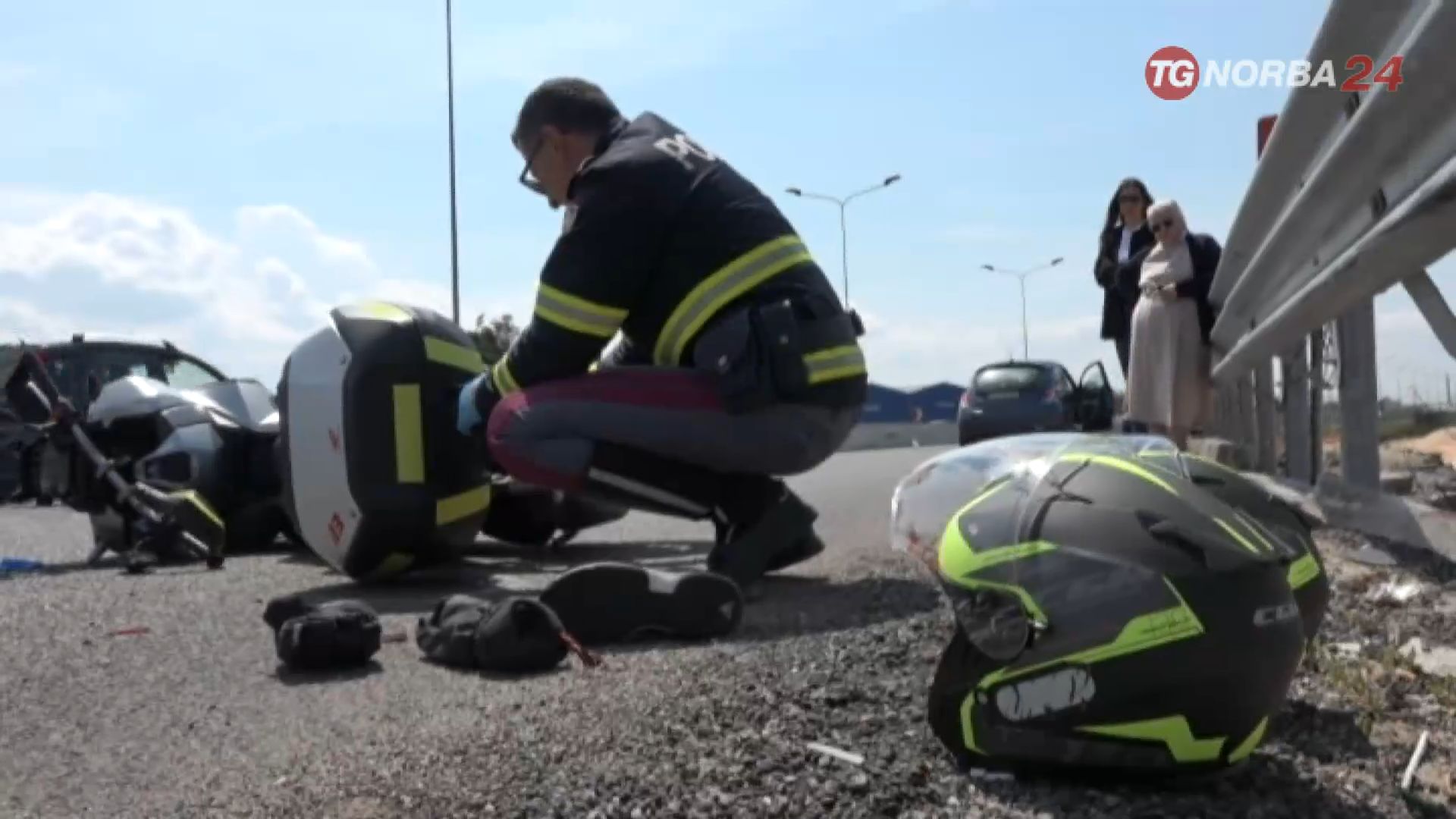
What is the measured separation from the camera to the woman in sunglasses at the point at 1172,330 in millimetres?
7773

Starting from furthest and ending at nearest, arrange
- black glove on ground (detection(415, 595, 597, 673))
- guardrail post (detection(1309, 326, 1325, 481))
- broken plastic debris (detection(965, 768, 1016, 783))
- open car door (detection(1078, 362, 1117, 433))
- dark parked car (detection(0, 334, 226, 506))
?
open car door (detection(1078, 362, 1117, 433)), dark parked car (detection(0, 334, 226, 506)), guardrail post (detection(1309, 326, 1325, 481)), black glove on ground (detection(415, 595, 597, 673)), broken plastic debris (detection(965, 768, 1016, 783))

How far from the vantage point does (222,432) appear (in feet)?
24.3

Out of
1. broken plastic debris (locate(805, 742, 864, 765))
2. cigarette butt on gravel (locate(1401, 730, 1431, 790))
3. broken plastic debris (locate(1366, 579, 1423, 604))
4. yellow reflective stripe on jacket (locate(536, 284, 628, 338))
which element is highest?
yellow reflective stripe on jacket (locate(536, 284, 628, 338))

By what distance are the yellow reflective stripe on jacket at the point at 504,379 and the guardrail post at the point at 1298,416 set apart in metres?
3.43

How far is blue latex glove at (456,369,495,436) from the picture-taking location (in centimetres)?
552

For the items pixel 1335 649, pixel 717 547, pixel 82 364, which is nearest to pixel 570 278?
pixel 717 547

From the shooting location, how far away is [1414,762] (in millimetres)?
2725

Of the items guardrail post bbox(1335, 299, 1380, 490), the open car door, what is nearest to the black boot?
guardrail post bbox(1335, 299, 1380, 490)

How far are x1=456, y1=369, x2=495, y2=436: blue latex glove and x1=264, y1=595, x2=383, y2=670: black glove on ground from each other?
61.8 inches

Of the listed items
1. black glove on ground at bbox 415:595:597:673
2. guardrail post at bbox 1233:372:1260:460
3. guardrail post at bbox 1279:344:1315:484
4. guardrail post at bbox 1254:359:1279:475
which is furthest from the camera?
guardrail post at bbox 1233:372:1260:460

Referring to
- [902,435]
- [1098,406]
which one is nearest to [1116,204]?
[1098,406]

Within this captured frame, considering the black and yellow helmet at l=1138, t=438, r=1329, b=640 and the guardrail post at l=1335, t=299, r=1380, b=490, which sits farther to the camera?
the guardrail post at l=1335, t=299, r=1380, b=490

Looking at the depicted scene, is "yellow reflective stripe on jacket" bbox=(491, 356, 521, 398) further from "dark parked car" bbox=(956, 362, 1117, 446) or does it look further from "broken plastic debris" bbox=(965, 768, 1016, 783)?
"dark parked car" bbox=(956, 362, 1117, 446)

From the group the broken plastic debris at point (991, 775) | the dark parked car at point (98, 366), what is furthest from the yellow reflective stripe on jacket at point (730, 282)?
the dark parked car at point (98, 366)
